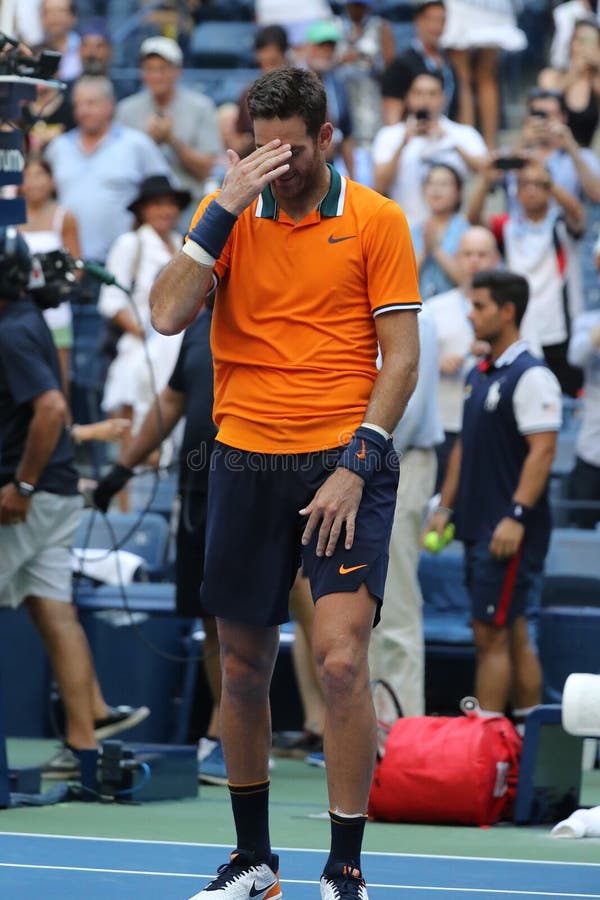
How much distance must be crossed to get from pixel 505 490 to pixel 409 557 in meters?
0.52

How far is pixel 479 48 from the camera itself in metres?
13.7

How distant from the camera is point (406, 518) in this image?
8.05 m

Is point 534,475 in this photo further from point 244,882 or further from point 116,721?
point 244,882

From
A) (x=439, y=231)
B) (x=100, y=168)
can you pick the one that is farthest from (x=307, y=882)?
(x=100, y=168)

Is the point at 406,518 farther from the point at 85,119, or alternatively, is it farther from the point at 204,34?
the point at 204,34

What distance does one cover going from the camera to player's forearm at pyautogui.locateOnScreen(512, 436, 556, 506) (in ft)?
25.5

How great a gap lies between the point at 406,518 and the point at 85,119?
5460 mm

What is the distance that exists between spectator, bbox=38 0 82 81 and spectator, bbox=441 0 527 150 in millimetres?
3040

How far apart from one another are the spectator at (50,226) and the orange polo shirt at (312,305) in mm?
6139

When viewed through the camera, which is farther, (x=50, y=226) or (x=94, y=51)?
(x=94, y=51)

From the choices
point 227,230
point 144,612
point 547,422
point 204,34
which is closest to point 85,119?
point 204,34

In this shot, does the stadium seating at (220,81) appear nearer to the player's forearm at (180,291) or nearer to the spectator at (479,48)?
the spectator at (479,48)

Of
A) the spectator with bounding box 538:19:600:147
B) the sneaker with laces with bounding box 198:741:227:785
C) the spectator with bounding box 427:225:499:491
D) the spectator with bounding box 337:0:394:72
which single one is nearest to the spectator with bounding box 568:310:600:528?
the spectator with bounding box 427:225:499:491

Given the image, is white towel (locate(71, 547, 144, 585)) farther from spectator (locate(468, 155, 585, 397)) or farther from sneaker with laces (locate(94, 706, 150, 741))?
spectator (locate(468, 155, 585, 397))
